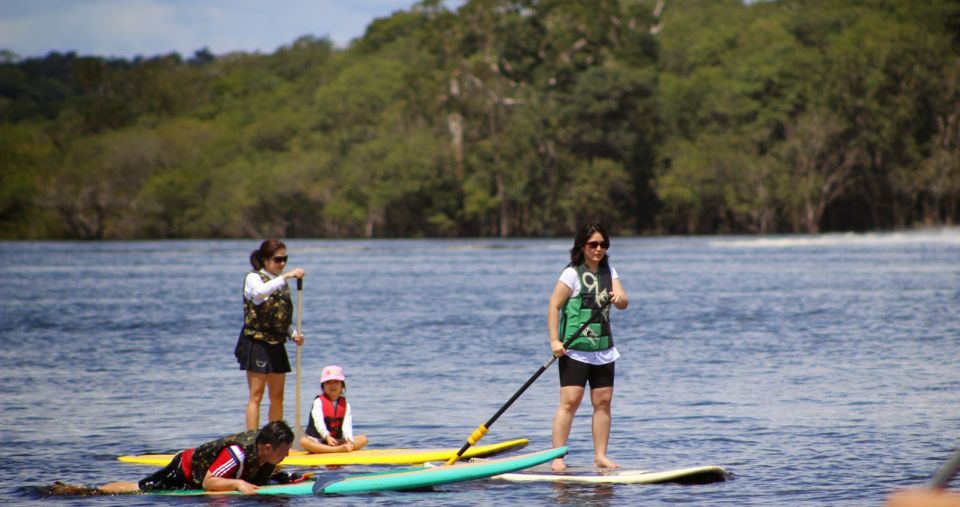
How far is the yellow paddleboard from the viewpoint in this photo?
13117 mm

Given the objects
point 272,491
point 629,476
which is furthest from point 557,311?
point 272,491

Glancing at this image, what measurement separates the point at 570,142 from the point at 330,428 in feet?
309

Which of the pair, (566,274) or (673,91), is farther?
(673,91)

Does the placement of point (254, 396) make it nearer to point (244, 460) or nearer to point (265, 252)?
point (265, 252)

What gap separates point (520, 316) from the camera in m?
35.4

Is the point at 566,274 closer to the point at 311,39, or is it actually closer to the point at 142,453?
the point at 142,453

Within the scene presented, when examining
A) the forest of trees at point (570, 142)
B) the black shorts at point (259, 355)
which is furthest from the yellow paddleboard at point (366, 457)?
the forest of trees at point (570, 142)

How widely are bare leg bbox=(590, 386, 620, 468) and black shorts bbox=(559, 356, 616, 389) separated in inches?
2.8

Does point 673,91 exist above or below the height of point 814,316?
above

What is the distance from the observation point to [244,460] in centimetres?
1133

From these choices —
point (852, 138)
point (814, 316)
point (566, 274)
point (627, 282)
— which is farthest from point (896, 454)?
point (852, 138)

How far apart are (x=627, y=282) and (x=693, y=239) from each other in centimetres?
5833

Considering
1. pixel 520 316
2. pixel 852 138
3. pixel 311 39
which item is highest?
pixel 311 39

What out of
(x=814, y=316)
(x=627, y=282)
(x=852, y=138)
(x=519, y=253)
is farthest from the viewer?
(x=852, y=138)
